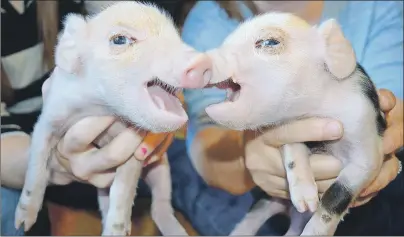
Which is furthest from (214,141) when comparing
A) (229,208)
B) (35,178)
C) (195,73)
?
(195,73)

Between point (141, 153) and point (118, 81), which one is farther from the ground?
point (118, 81)

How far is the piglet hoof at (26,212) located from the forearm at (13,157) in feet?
0.54

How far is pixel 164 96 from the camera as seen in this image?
3.44ft

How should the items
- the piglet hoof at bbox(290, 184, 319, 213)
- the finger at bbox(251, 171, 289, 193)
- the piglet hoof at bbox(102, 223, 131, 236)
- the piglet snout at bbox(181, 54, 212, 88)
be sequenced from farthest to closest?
the finger at bbox(251, 171, 289, 193) → the piglet hoof at bbox(102, 223, 131, 236) → the piglet hoof at bbox(290, 184, 319, 213) → the piglet snout at bbox(181, 54, 212, 88)

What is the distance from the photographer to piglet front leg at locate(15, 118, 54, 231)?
123 cm

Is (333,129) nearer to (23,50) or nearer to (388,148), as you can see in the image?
(388,148)

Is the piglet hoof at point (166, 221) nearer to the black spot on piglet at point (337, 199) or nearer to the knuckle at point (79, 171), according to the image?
the knuckle at point (79, 171)

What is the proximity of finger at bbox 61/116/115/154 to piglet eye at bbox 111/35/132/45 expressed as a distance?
0.20 m

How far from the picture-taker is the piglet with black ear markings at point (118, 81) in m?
1.02

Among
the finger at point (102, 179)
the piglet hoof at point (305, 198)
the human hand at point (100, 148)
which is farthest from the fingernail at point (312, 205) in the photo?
the finger at point (102, 179)

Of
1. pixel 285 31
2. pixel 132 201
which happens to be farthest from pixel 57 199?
pixel 285 31

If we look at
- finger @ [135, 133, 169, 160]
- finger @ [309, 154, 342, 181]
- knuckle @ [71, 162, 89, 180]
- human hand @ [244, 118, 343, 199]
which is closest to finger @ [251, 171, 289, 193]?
human hand @ [244, 118, 343, 199]

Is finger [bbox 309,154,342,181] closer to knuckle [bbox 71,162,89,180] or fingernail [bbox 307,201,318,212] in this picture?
fingernail [bbox 307,201,318,212]

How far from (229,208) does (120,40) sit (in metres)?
0.77
